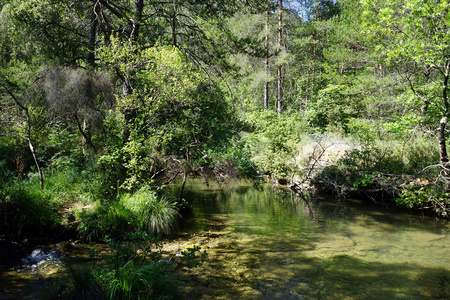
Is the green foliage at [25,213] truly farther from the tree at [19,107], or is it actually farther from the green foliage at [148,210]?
the tree at [19,107]

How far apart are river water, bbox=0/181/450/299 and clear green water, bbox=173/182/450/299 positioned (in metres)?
0.02

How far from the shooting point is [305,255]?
665 centimetres

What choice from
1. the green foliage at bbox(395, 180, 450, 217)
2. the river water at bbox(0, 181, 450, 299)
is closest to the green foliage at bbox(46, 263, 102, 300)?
the river water at bbox(0, 181, 450, 299)

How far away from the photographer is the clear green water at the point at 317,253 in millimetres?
5129

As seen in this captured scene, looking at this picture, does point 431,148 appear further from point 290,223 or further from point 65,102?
point 65,102

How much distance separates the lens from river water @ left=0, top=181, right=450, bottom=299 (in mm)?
5078

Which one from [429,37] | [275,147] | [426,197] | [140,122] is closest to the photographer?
[140,122]

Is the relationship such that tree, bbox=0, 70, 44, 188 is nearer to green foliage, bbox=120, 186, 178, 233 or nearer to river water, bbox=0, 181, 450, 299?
green foliage, bbox=120, 186, 178, 233

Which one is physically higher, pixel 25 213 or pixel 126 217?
pixel 25 213

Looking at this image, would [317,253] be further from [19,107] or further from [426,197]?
[19,107]

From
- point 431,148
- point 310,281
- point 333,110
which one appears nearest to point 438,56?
point 431,148

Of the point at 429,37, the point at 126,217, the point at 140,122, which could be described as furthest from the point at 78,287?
the point at 429,37

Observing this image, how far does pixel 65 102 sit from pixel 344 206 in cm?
1048

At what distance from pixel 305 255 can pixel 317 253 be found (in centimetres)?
34
